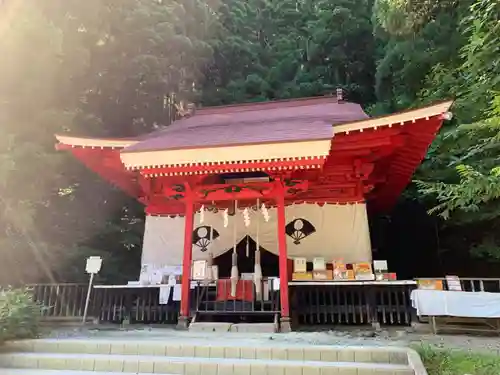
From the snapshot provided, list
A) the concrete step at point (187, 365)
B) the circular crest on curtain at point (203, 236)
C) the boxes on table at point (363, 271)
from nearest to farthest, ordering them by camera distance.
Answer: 1. the concrete step at point (187, 365)
2. the boxes on table at point (363, 271)
3. the circular crest on curtain at point (203, 236)

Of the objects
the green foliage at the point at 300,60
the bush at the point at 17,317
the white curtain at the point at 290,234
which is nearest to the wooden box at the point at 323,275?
the white curtain at the point at 290,234

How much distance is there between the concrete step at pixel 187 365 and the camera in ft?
12.7

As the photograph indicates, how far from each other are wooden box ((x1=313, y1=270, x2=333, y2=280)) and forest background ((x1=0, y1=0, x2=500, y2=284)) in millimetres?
2090

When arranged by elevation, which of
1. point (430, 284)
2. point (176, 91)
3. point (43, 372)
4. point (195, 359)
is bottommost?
point (43, 372)

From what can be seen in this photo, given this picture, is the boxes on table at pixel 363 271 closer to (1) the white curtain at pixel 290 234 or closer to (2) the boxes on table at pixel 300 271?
(1) the white curtain at pixel 290 234

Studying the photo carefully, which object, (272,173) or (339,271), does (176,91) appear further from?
(339,271)

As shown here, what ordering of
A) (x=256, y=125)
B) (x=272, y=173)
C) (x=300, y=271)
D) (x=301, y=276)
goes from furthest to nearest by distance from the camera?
(x=256, y=125), (x=300, y=271), (x=301, y=276), (x=272, y=173)

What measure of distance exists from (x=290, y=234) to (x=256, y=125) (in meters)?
2.27

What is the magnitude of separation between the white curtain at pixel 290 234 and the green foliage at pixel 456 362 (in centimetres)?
384

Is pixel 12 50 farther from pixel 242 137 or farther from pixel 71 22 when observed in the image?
pixel 242 137

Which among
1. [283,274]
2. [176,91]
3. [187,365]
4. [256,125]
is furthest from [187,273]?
[176,91]

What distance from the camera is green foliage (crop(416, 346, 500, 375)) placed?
12.0 ft

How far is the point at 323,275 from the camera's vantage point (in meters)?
7.28

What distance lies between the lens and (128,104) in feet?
37.3
